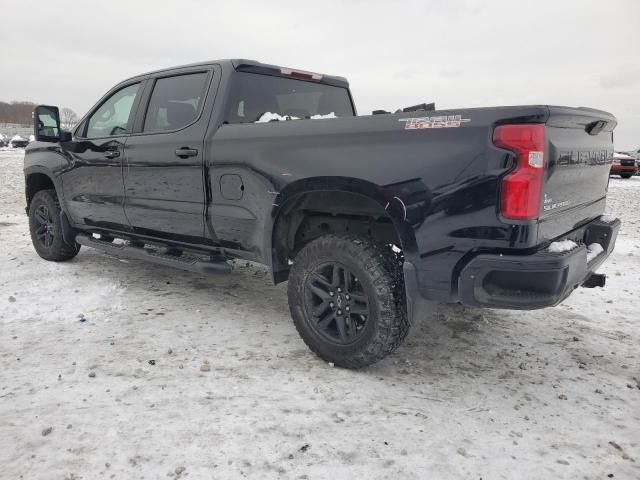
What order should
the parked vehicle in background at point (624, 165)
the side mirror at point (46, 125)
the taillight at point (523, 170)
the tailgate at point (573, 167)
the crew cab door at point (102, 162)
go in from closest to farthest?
the taillight at point (523, 170) → the tailgate at point (573, 167) → the crew cab door at point (102, 162) → the side mirror at point (46, 125) → the parked vehicle in background at point (624, 165)

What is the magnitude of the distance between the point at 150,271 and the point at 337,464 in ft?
12.4

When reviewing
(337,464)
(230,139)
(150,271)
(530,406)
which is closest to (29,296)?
(150,271)

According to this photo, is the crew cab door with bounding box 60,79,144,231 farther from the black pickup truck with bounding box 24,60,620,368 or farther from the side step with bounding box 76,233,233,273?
the side step with bounding box 76,233,233,273

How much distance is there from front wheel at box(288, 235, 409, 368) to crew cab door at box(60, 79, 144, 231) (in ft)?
7.33

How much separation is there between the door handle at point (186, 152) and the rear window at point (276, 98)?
35 cm

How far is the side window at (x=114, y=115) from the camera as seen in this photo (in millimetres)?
4617

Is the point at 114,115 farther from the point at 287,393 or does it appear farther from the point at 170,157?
the point at 287,393

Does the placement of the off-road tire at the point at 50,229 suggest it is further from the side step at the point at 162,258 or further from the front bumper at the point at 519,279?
the front bumper at the point at 519,279

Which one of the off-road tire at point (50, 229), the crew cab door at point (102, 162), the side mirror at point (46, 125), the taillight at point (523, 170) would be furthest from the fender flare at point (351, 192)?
the off-road tire at point (50, 229)

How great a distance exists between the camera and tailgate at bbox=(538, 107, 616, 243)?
8.23 ft

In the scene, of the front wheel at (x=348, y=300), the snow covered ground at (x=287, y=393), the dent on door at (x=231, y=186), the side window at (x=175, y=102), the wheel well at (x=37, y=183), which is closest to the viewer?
the snow covered ground at (x=287, y=393)

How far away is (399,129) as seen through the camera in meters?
2.71

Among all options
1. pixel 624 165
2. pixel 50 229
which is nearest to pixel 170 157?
pixel 50 229

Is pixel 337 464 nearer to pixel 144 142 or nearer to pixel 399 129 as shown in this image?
pixel 399 129
